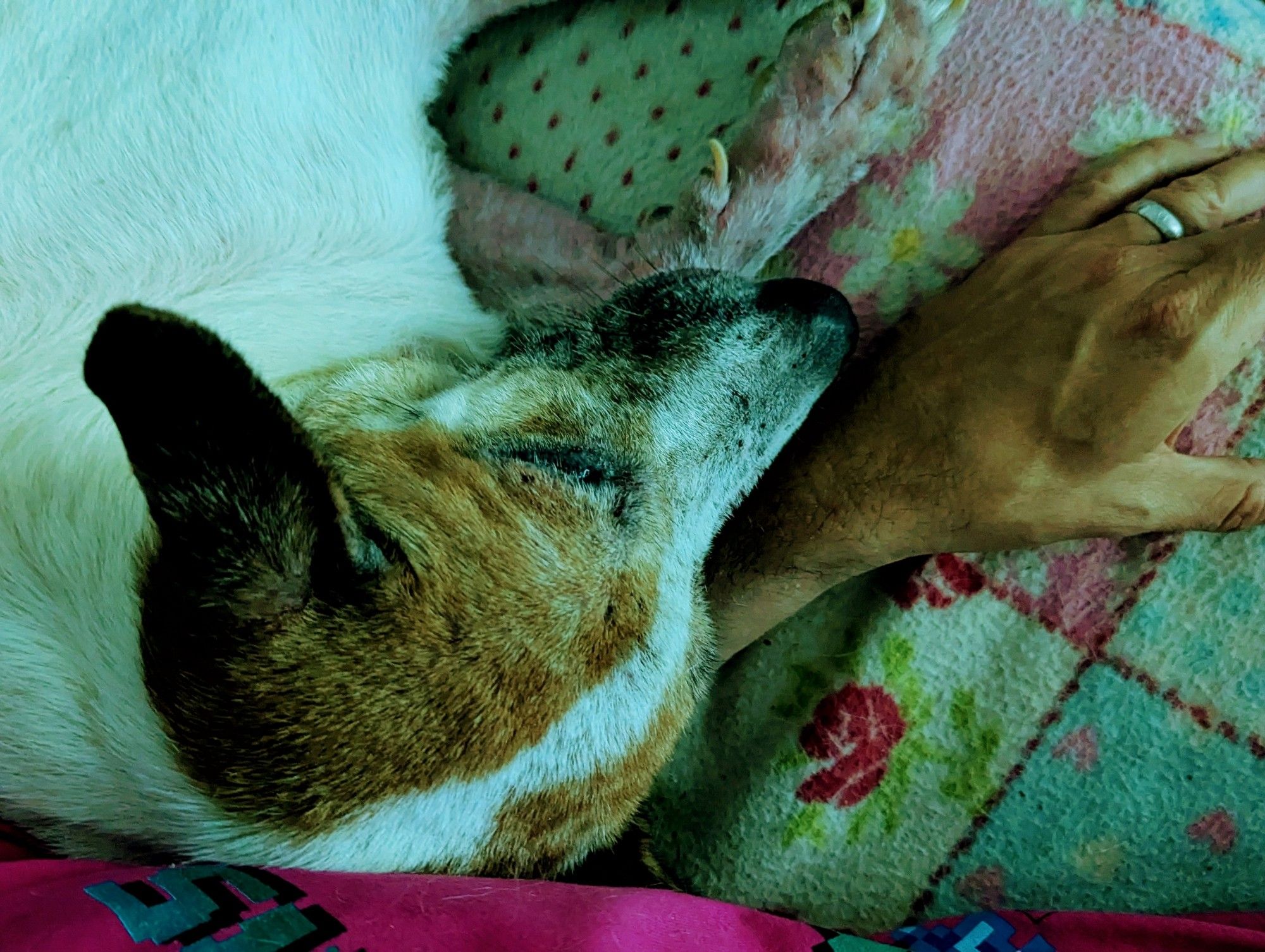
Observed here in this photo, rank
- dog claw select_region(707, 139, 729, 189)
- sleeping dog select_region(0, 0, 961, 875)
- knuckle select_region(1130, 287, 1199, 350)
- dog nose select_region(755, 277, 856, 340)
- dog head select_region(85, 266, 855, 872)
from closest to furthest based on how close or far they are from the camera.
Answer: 1. dog head select_region(85, 266, 855, 872)
2. sleeping dog select_region(0, 0, 961, 875)
3. knuckle select_region(1130, 287, 1199, 350)
4. dog nose select_region(755, 277, 856, 340)
5. dog claw select_region(707, 139, 729, 189)

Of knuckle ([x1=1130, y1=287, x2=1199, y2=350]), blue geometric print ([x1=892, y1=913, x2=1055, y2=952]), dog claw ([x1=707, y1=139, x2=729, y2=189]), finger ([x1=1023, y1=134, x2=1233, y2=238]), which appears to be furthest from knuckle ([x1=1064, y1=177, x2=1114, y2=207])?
blue geometric print ([x1=892, y1=913, x2=1055, y2=952])

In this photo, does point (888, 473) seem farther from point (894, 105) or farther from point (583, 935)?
point (583, 935)

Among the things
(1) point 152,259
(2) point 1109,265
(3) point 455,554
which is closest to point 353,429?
(3) point 455,554

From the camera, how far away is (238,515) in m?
0.80

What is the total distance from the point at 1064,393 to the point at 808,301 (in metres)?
0.35

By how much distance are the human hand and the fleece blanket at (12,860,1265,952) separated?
0.51m

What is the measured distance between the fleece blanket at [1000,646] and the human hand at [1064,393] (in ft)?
0.26

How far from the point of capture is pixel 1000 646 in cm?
135

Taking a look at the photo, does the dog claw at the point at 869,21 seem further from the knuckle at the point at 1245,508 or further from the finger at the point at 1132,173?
the knuckle at the point at 1245,508

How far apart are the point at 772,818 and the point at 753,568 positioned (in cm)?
40

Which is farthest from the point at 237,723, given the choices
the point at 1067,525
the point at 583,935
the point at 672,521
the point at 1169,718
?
the point at 1169,718

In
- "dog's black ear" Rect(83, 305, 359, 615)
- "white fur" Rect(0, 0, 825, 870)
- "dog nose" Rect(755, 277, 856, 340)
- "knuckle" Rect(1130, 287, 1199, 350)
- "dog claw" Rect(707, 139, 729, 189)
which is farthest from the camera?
"dog claw" Rect(707, 139, 729, 189)

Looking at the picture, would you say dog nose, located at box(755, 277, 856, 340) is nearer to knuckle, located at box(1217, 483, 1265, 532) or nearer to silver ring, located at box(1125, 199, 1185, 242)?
silver ring, located at box(1125, 199, 1185, 242)

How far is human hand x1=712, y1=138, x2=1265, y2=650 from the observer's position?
112 cm
